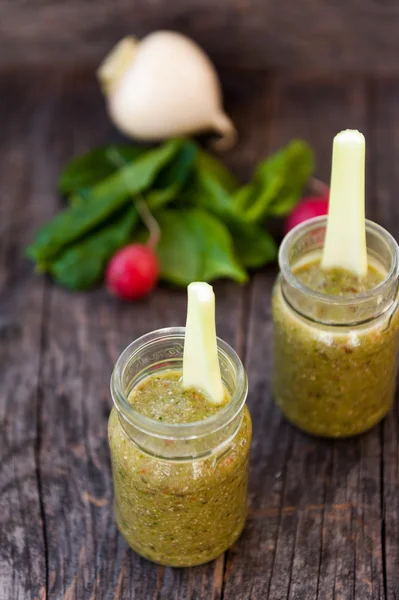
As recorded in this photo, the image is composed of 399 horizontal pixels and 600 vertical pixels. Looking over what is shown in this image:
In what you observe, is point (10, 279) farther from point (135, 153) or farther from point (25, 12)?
point (25, 12)

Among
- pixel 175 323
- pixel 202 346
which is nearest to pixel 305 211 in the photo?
pixel 175 323

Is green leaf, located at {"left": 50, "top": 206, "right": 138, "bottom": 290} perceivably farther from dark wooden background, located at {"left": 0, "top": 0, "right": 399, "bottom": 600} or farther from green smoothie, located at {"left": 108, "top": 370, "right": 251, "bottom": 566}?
green smoothie, located at {"left": 108, "top": 370, "right": 251, "bottom": 566}

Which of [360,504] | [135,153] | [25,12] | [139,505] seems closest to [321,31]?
[135,153]

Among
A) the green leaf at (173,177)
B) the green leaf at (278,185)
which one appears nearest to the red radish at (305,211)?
the green leaf at (278,185)

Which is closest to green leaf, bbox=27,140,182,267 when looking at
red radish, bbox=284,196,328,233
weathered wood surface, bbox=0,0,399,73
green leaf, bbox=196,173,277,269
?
green leaf, bbox=196,173,277,269

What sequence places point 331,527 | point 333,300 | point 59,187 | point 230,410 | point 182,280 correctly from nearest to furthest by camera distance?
point 230,410, point 333,300, point 331,527, point 182,280, point 59,187
